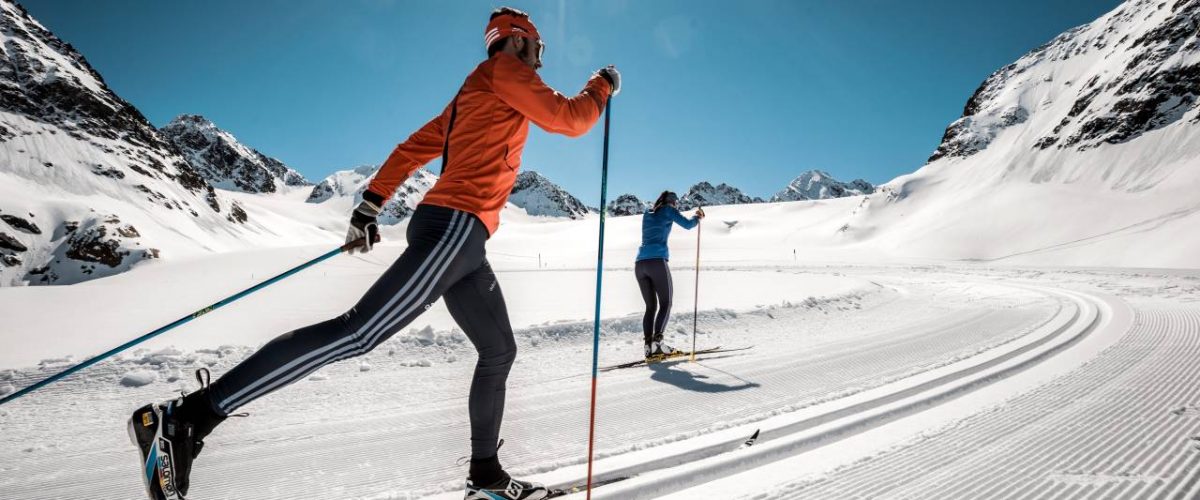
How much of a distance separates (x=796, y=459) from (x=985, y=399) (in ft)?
5.66

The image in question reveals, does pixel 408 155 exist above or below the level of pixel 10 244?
above

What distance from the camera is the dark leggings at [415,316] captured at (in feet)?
5.16

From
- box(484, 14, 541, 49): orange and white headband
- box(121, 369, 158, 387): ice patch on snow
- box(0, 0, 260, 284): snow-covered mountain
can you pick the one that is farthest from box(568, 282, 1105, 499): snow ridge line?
box(0, 0, 260, 284): snow-covered mountain

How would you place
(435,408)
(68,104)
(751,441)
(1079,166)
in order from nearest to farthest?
(751,441) → (435,408) → (1079,166) → (68,104)

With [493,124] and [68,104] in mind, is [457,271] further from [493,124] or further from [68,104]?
[68,104]

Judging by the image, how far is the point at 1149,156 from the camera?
1736 inches

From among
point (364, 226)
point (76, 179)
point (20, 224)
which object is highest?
point (76, 179)

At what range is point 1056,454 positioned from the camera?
2.29m

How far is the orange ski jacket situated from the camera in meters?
1.84

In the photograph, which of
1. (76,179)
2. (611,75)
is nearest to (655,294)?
(611,75)

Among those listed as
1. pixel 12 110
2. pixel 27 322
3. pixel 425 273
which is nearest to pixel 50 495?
pixel 425 273

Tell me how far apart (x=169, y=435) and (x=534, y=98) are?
1.65 meters

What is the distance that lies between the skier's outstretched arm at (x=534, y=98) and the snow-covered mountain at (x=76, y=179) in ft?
134

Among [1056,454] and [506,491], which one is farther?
[1056,454]
